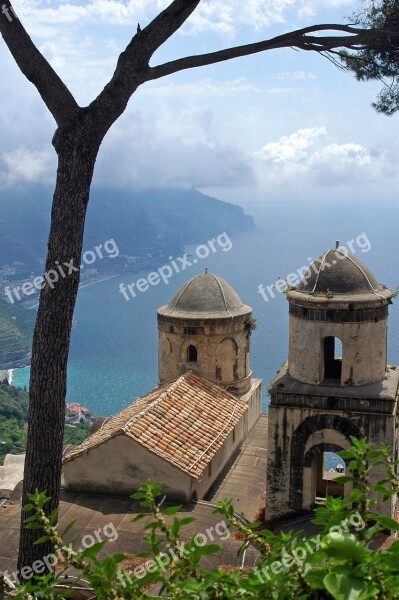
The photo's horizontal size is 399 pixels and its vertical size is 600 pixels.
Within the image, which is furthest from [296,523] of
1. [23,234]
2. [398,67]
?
[23,234]

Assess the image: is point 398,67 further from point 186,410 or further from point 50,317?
Answer: point 186,410

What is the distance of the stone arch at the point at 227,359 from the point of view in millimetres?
16797

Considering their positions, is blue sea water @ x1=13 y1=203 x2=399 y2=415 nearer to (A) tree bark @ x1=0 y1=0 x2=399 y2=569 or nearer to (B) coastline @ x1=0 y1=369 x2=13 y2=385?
(B) coastline @ x1=0 y1=369 x2=13 y2=385

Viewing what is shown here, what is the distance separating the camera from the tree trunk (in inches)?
276

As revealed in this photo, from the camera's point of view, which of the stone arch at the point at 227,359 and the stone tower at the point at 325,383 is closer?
the stone tower at the point at 325,383

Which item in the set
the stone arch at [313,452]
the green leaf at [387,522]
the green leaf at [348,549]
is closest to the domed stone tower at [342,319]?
the stone arch at [313,452]

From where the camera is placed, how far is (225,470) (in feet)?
49.9

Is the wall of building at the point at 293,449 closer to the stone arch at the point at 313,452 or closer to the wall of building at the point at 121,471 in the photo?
the stone arch at the point at 313,452

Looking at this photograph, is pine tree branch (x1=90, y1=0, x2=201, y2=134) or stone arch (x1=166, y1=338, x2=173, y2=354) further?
stone arch (x1=166, y1=338, x2=173, y2=354)

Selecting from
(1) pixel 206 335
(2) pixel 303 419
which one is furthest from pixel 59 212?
(1) pixel 206 335

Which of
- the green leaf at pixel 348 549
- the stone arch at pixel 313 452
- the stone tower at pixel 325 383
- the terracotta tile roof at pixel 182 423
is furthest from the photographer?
the terracotta tile roof at pixel 182 423

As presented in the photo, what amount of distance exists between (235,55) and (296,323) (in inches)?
224

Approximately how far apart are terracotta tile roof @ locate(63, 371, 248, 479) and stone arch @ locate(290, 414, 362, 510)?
1894 mm

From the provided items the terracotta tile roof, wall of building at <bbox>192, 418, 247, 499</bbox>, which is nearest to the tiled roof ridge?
the terracotta tile roof
